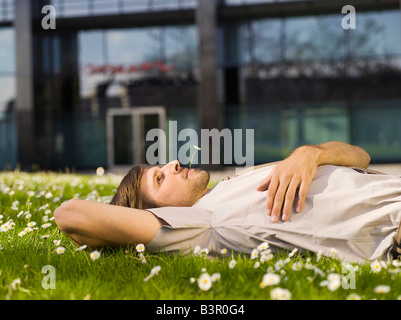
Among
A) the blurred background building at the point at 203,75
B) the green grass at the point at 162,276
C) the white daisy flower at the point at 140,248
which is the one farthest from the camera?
the blurred background building at the point at 203,75

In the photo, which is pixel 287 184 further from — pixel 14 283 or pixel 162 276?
pixel 14 283

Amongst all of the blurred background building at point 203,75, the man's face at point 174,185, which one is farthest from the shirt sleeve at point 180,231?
the blurred background building at point 203,75

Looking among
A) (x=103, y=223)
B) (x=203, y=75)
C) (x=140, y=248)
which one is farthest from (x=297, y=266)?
(x=203, y=75)

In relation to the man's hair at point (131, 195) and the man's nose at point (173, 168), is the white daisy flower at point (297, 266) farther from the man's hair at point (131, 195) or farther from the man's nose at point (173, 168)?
the man's hair at point (131, 195)

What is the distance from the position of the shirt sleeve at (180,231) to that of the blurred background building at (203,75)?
60.4 ft

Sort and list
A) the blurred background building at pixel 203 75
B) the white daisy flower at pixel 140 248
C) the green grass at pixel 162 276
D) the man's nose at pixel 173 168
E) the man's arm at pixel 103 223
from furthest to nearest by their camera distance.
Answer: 1. the blurred background building at pixel 203 75
2. the man's nose at pixel 173 168
3. the white daisy flower at pixel 140 248
4. the man's arm at pixel 103 223
5. the green grass at pixel 162 276

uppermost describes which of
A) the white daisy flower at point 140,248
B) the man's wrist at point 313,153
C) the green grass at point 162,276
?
the man's wrist at point 313,153

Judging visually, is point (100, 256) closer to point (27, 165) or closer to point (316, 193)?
point (316, 193)

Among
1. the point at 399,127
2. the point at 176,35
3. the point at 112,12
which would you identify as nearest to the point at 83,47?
the point at 112,12

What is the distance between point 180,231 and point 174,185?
22.1 inches

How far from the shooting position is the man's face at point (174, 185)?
3.77 m

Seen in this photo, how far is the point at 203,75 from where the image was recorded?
21.6m
